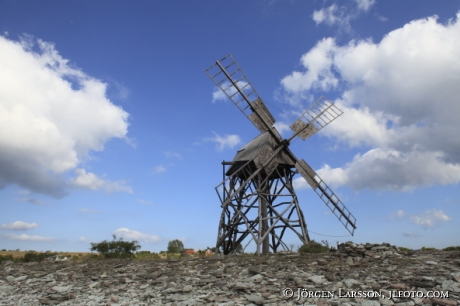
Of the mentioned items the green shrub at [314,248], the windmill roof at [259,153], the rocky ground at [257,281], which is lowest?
the rocky ground at [257,281]

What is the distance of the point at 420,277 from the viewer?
11008 mm

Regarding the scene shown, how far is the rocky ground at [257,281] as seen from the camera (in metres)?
10.4

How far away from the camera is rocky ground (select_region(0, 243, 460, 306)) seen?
34.3ft

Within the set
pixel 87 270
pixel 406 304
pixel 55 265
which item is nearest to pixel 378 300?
pixel 406 304

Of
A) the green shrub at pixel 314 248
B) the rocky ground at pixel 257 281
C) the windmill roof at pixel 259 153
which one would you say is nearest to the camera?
the rocky ground at pixel 257 281

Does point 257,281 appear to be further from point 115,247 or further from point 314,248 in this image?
point 115,247

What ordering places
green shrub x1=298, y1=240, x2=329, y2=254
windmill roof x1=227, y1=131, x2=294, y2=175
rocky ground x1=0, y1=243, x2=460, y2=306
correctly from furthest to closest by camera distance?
windmill roof x1=227, y1=131, x2=294, y2=175 < green shrub x1=298, y1=240, x2=329, y2=254 < rocky ground x1=0, y1=243, x2=460, y2=306

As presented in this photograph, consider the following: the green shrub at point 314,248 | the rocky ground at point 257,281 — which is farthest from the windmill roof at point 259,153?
the rocky ground at point 257,281

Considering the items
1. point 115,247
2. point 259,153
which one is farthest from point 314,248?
point 115,247

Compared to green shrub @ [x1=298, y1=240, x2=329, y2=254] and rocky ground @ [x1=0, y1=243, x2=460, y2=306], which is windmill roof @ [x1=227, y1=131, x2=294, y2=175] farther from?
rocky ground @ [x1=0, y1=243, x2=460, y2=306]

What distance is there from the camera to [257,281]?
12.4m

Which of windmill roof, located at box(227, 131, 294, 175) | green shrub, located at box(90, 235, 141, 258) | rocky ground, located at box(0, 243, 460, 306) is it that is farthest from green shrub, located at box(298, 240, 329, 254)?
green shrub, located at box(90, 235, 141, 258)

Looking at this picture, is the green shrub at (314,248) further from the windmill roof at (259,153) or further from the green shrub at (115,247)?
the green shrub at (115,247)

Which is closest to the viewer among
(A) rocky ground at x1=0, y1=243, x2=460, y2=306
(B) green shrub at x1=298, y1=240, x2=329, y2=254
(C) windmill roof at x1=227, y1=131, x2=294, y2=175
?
(A) rocky ground at x1=0, y1=243, x2=460, y2=306
